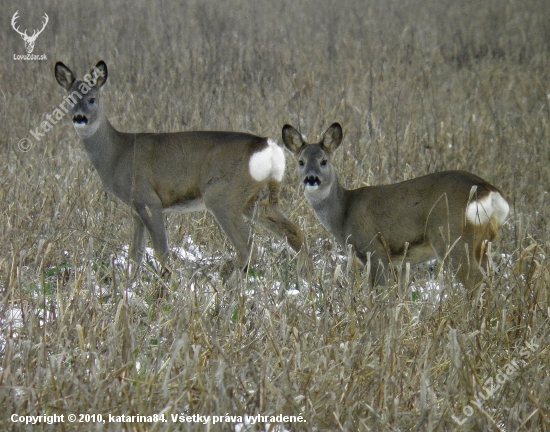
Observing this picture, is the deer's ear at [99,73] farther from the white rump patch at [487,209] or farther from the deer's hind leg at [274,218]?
the white rump patch at [487,209]

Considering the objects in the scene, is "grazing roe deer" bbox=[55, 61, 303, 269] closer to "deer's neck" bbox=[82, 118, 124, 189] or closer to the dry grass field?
"deer's neck" bbox=[82, 118, 124, 189]

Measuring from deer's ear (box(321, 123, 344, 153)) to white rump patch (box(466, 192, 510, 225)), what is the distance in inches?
44.1

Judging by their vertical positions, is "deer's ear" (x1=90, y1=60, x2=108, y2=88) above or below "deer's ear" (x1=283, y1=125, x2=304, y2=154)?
above

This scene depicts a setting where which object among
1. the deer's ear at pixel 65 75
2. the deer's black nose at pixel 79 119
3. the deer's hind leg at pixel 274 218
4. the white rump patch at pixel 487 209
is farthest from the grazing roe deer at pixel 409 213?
the deer's ear at pixel 65 75

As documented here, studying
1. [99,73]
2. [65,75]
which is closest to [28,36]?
[65,75]

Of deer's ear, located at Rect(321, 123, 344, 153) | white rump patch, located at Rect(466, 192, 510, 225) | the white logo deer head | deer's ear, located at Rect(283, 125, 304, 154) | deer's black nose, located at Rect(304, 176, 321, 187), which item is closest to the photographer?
white rump patch, located at Rect(466, 192, 510, 225)

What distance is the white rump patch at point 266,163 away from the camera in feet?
18.2

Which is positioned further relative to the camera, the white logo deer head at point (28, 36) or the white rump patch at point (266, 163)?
the white logo deer head at point (28, 36)

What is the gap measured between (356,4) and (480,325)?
1286cm

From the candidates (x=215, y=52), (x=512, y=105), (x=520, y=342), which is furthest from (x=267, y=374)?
(x=215, y=52)

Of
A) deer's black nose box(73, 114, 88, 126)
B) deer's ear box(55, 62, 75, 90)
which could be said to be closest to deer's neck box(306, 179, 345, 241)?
deer's black nose box(73, 114, 88, 126)

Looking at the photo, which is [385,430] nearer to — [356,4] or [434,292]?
[434,292]

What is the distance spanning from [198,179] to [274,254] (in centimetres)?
74

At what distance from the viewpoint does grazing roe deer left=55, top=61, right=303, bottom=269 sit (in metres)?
5.54
